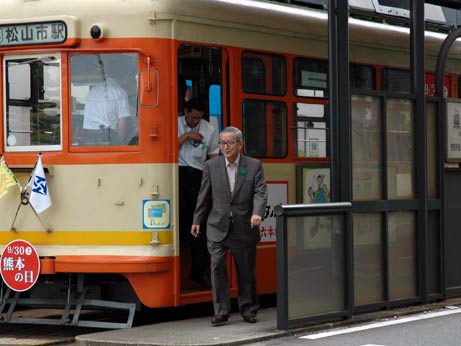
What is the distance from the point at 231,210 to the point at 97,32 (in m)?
2.08

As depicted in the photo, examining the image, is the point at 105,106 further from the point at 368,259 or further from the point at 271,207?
the point at 368,259

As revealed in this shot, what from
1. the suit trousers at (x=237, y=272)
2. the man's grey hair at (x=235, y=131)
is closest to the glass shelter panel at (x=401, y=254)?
the suit trousers at (x=237, y=272)

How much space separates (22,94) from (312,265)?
326 centimetres

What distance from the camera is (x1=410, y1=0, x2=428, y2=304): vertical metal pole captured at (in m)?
12.3

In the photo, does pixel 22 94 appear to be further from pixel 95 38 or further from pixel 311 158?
pixel 311 158

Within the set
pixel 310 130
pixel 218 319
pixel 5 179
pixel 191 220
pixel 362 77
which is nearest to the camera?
pixel 218 319

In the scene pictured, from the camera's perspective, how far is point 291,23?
1255 centimetres

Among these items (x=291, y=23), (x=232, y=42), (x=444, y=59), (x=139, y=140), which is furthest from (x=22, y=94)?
(x=444, y=59)

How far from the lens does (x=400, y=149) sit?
12.2 metres

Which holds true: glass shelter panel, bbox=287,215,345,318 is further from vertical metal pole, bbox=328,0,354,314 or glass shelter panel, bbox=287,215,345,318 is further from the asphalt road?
the asphalt road

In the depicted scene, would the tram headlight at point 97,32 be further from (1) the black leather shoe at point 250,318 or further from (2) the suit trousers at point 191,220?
(1) the black leather shoe at point 250,318

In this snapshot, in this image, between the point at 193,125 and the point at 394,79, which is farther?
the point at 394,79

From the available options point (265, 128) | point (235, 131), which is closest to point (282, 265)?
point (235, 131)

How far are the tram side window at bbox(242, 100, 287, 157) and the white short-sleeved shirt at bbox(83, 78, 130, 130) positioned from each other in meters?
1.30
